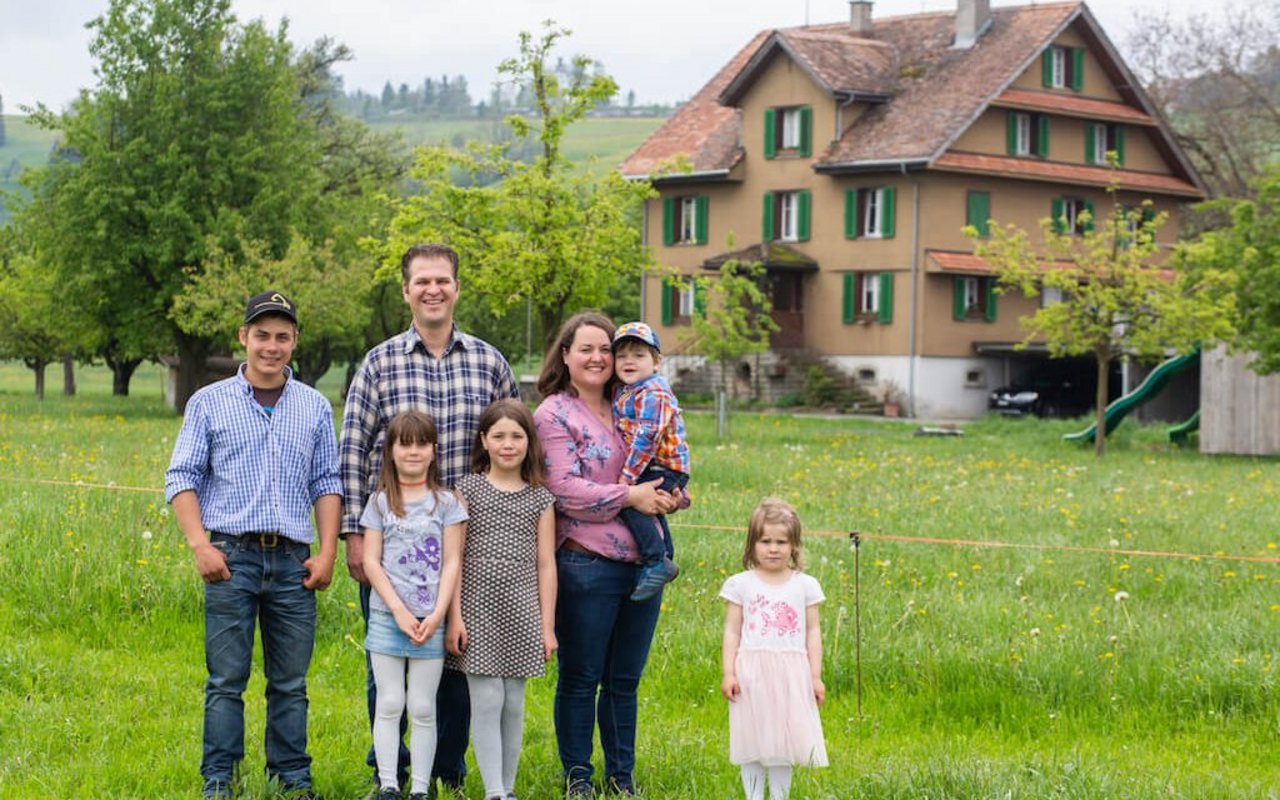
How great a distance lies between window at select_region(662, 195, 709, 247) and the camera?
56.7 metres

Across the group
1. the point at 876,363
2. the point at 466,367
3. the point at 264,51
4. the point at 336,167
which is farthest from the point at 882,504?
the point at 336,167

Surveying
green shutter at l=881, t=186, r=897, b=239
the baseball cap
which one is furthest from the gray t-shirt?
green shutter at l=881, t=186, r=897, b=239

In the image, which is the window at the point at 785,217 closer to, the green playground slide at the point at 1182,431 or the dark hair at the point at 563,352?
the green playground slide at the point at 1182,431

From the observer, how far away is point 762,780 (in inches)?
270

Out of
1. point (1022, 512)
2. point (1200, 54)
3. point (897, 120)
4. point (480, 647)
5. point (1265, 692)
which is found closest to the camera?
point (480, 647)

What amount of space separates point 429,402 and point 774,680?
6.08 ft

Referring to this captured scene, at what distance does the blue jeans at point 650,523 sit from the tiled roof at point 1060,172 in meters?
43.7

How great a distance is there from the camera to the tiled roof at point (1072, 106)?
51.3 m

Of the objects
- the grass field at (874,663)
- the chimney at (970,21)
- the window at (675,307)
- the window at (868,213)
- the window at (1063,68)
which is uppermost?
the chimney at (970,21)

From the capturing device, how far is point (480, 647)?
23.0 ft

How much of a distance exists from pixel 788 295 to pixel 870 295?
2.81m

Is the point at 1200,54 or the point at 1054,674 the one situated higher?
the point at 1200,54

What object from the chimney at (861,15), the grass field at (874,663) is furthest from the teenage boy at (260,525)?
the chimney at (861,15)

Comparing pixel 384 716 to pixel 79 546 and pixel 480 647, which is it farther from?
pixel 79 546
